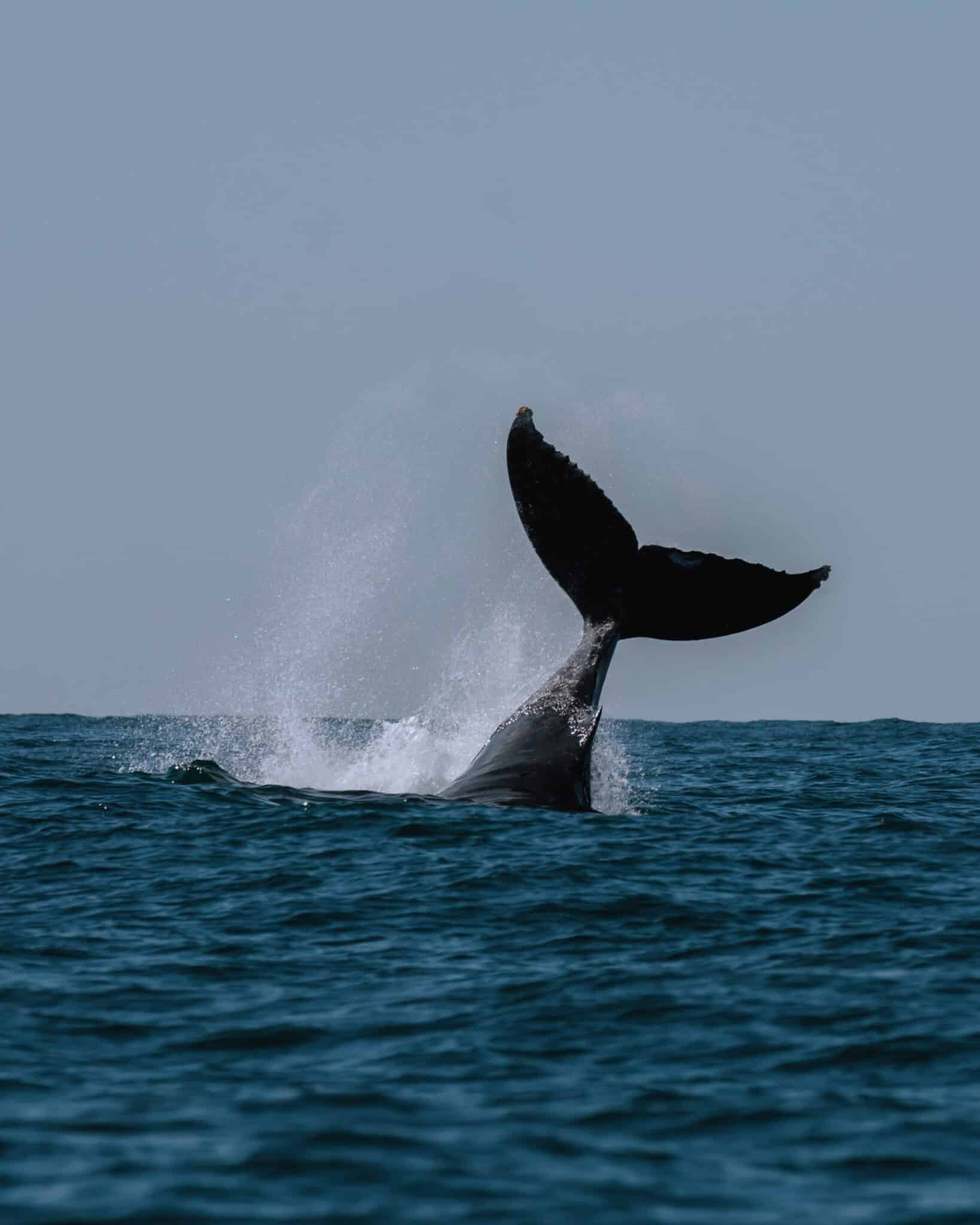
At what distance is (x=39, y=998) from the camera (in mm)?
9000

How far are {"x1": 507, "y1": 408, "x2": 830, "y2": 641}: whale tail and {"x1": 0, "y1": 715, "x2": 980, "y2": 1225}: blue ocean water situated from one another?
2.13m

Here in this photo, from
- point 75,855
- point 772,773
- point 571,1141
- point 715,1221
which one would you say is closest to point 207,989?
point 571,1141

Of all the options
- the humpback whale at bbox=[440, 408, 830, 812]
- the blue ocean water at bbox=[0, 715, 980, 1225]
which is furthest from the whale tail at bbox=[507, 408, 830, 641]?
the blue ocean water at bbox=[0, 715, 980, 1225]

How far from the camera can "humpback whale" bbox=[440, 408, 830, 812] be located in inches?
602

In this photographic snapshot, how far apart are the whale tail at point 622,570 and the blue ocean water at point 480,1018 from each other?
2134mm

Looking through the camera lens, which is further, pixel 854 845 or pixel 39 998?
pixel 854 845

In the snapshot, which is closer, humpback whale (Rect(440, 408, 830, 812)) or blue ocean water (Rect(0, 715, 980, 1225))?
blue ocean water (Rect(0, 715, 980, 1225))

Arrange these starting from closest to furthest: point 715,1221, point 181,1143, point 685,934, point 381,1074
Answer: point 715,1221
point 181,1143
point 381,1074
point 685,934

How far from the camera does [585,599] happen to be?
16281mm

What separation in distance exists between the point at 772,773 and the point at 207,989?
17.9 meters

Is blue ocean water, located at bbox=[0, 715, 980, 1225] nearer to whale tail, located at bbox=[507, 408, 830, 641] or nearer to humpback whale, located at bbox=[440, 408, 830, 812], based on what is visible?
humpback whale, located at bbox=[440, 408, 830, 812]

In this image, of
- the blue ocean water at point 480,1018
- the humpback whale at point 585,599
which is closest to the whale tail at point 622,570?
the humpback whale at point 585,599

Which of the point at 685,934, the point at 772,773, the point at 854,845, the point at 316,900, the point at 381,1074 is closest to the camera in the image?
the point at 381,1074

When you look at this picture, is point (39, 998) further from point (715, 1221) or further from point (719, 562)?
point (719, 562)
